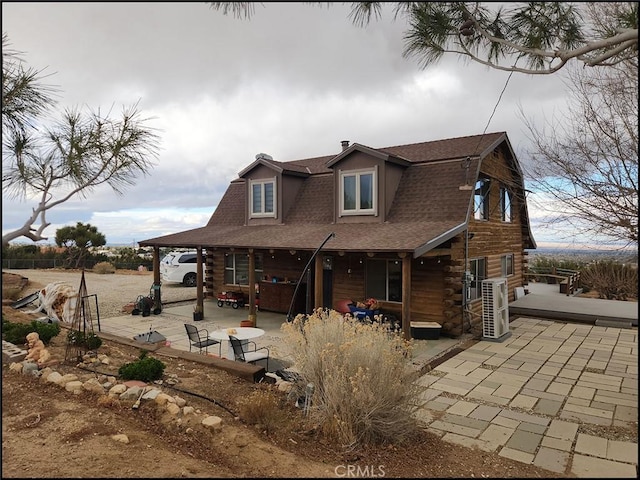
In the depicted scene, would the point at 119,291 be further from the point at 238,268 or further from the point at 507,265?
the point at 507,265

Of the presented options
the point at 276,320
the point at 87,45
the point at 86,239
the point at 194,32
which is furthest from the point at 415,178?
the point at 86,239

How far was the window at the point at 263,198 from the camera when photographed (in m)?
13.9

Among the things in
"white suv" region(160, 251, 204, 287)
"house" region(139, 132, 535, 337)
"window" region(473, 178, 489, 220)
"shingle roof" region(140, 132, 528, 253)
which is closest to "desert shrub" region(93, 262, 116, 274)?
"white suv" region(160, 251, 204, 287)

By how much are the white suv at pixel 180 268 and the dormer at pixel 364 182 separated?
418 inches

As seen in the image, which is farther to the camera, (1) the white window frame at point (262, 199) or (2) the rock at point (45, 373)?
(1) the white window frame at point (262, 199)

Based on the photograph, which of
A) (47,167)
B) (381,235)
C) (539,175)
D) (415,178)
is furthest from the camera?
(415,178)

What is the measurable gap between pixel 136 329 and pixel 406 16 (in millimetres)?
9643

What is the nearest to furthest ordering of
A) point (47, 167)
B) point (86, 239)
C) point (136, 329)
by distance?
1. point (47, 167)
2. point (136, 329)
3. point (86, 239)

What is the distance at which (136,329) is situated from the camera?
10.6m

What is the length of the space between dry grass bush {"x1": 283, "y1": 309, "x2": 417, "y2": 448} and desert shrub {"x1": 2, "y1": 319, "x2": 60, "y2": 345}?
5441mm

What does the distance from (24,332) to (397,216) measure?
8864 millimetres

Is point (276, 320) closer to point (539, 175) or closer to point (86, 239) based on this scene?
point (539, 175)

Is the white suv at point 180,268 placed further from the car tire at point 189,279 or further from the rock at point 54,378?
the rock at point 54,378

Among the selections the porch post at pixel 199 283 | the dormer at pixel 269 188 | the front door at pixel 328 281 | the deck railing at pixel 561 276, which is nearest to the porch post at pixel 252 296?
the porch post at pixel 199 283
